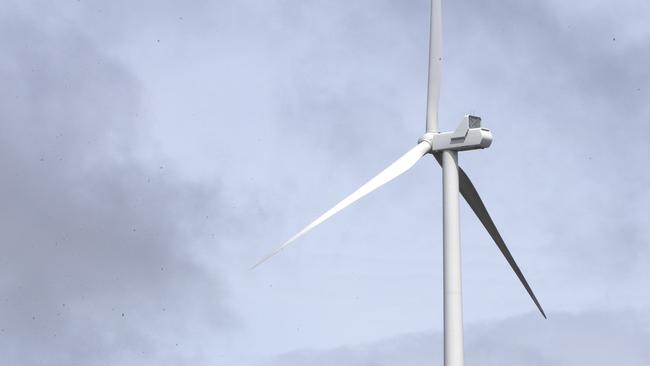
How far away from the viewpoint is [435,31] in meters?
66.0

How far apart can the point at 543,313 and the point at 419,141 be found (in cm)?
1567

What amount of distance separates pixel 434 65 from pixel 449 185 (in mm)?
8816

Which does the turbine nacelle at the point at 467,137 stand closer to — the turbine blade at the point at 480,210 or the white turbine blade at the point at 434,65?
the white turbine blade at the point at 434,65

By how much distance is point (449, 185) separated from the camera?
59.6 m

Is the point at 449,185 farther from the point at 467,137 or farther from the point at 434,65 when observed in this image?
the point at 434,65

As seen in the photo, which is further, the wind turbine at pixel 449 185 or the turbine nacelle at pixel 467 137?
the turbine nacelle at pixel 467 137

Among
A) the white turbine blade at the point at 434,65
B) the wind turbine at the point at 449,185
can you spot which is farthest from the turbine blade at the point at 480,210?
the white turbine blade at the point at 434,65

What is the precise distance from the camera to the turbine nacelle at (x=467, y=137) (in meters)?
59.9

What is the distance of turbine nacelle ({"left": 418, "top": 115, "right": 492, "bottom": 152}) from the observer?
5991 cm

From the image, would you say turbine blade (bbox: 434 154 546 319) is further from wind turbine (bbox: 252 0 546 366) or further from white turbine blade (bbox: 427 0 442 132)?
white turbine blade (bbox: 427 0 442 132)

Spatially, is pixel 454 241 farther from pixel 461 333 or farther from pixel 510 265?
pixel 510 265

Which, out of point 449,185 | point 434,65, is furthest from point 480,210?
point 434,65

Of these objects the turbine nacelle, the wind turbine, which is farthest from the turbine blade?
the turbine nacelle

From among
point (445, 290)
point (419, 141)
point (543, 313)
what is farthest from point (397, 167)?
point (543, 313)
